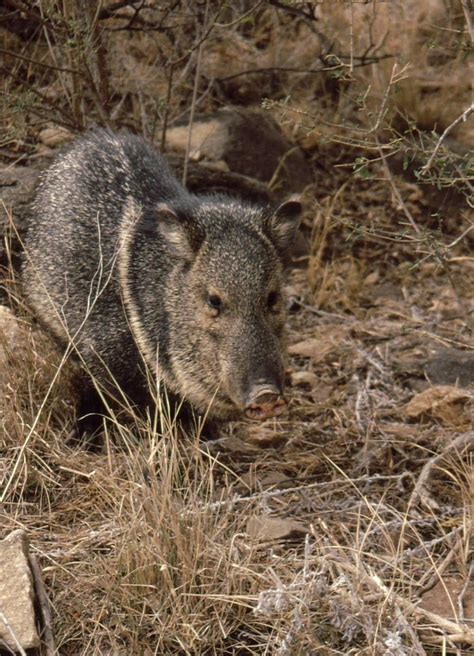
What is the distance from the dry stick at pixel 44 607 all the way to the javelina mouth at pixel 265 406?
884mm

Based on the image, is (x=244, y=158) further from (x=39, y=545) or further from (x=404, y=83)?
(x=39, y=545)

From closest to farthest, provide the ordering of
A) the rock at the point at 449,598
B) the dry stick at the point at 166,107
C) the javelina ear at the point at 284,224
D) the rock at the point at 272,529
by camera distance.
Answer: the rock at the point at 449,598, the rock at the point at 272,529, the javelina ear at the point at 284,224, the dry stick at the point at 166,107

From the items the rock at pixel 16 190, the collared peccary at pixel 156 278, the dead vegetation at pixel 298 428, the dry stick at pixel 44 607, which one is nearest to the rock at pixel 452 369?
the dead vegetation at pixel 298 428

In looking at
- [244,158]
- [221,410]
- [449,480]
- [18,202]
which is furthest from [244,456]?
[244,158]

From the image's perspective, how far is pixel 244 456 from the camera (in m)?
4.21

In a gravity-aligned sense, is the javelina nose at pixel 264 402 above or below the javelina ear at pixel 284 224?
below

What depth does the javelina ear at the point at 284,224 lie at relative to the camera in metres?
4.03

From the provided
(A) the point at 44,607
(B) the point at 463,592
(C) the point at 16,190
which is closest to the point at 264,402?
(B) the point at 463,592

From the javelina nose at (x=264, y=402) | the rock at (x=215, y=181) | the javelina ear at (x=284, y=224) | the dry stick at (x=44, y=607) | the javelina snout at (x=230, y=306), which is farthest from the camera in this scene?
the rock at (x=215, y=181)

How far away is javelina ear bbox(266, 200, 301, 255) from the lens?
403cm

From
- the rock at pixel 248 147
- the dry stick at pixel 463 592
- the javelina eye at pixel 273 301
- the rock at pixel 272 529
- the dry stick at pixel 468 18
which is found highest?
the dry stick at pixel 468 18

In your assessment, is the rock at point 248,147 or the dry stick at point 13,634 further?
the rock at point 248,147

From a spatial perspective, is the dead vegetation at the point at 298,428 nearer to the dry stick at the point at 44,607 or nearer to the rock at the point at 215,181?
the dry stick at the point at 44,607

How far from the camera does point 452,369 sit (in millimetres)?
4773
